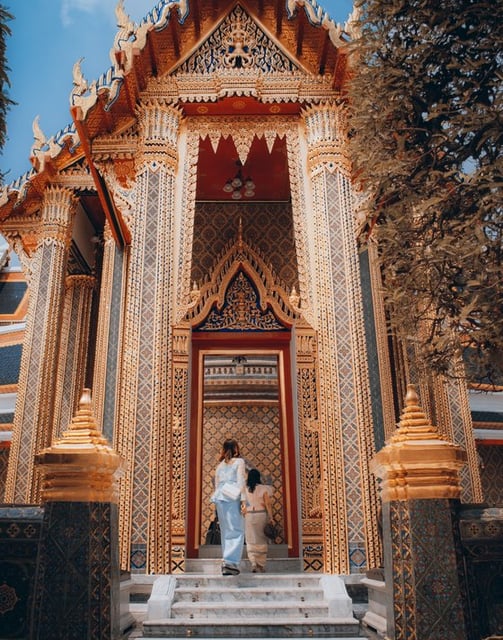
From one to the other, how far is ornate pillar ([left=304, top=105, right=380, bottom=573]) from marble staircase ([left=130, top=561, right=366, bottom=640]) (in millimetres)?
533

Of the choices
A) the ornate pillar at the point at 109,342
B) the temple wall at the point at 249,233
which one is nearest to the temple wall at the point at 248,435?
the temple wall at the point at 249,233

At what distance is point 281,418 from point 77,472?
417 cm

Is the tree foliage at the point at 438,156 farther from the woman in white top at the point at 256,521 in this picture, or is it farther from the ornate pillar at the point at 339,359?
the woman in white top at the point at 256,521

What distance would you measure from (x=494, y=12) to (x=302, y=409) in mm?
3690

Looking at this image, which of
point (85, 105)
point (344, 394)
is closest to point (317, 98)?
point (85, 105)

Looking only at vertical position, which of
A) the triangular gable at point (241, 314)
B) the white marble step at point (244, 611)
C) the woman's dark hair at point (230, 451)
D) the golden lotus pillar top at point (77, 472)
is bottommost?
the white marble step at point (244, 611)

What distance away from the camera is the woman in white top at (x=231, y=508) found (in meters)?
4.49

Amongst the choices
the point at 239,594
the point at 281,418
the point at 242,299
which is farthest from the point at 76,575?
the point at 242,299

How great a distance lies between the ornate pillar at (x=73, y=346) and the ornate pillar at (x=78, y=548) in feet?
15.6

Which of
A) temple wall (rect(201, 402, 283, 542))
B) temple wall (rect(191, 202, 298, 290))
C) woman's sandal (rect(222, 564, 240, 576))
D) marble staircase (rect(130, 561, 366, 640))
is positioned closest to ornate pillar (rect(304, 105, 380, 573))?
marble staircase (rect(130, 561, 366, 640))

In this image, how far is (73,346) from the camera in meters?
7.92

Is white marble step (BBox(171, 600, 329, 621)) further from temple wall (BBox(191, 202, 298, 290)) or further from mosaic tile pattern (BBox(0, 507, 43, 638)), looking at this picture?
temple wall (BBox(191, 202, 298, 290))

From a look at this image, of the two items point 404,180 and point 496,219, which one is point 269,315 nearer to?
point 404,180

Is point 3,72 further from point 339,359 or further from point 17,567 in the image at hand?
point 339,359
